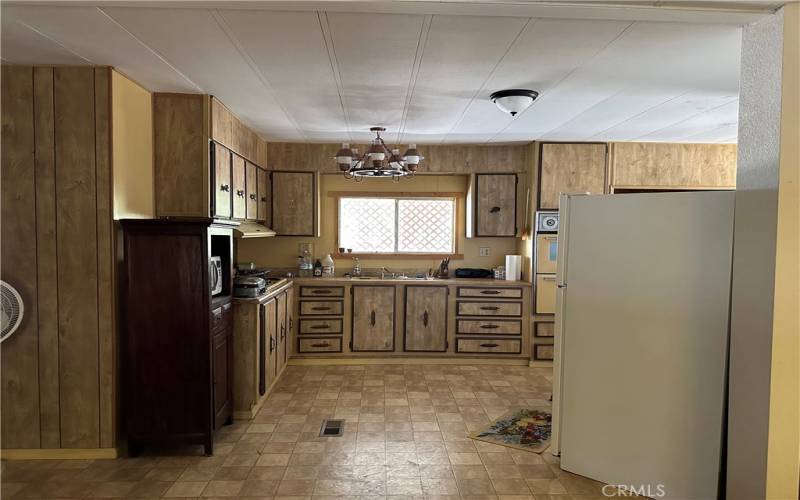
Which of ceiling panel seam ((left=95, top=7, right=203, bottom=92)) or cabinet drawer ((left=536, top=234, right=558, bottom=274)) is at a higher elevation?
ceiling panel seam ((left=95, top=7, right=203, bottom=92))

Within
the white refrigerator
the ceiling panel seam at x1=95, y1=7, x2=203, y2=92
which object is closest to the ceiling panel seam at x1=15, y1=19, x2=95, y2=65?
the ceiling panel seam at x1=95, y1=7, x2=203, y2=92

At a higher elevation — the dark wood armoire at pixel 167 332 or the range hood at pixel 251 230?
the range hood at pixel 251 230

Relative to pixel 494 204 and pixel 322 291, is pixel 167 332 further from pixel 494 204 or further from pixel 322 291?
pixel 494 204

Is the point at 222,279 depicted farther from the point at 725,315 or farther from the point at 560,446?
the point at 725,315

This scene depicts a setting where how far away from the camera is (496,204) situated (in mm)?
5602

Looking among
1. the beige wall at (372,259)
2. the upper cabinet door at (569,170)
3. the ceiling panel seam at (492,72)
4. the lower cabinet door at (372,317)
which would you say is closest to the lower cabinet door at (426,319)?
the lower cabinet door at (372,317)

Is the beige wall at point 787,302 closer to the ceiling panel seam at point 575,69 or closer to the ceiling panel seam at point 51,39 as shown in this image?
the ceiling panel seam at point 575,69

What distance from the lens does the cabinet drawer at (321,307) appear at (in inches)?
210

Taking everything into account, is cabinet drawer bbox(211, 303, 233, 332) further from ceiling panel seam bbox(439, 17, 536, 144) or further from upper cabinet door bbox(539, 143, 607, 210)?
upper cabinet door bbox(539, 143, 607, 210)

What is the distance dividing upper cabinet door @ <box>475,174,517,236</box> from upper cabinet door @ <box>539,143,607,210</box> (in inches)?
15.8

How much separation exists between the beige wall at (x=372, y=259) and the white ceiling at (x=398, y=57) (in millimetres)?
1740

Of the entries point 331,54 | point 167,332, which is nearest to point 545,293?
point 331,54

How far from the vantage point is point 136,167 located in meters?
3.29

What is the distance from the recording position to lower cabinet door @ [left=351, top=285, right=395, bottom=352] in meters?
5.38
